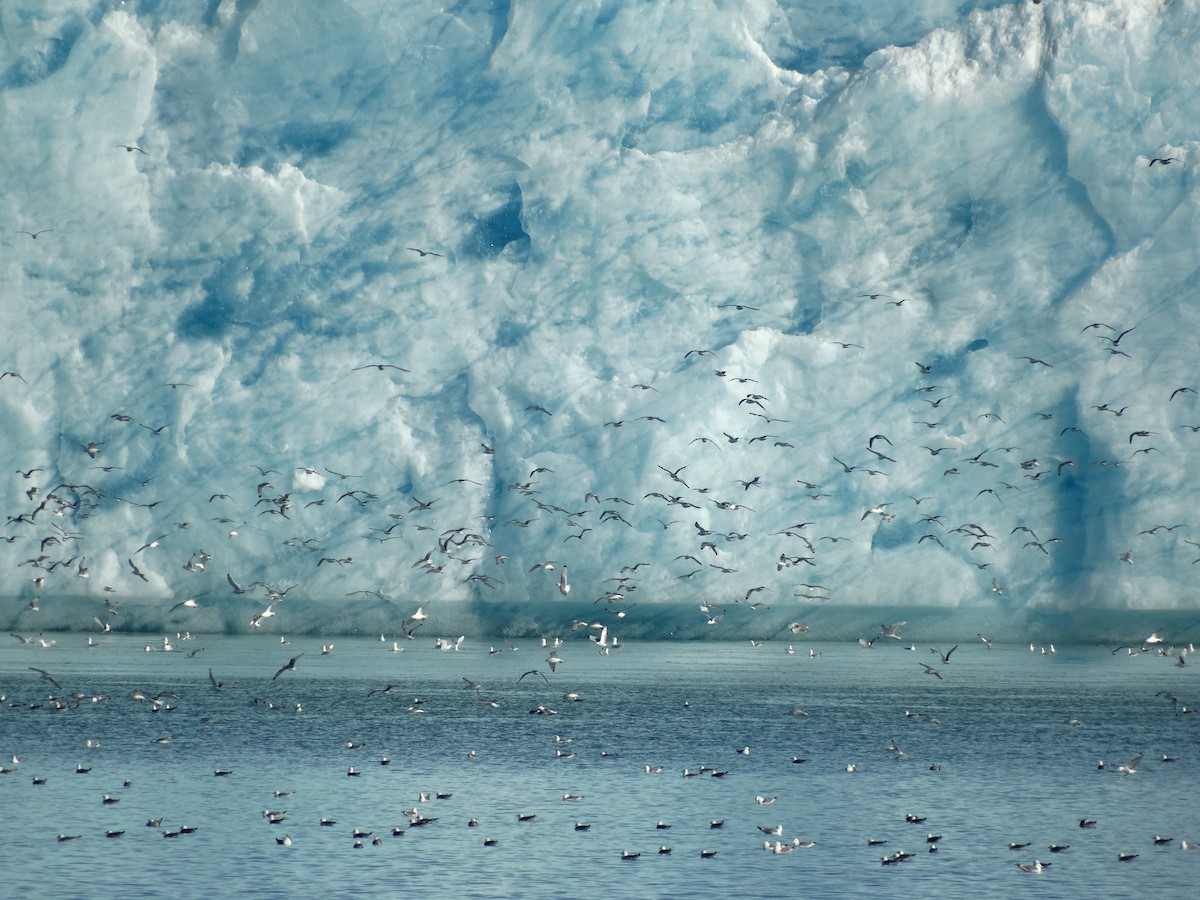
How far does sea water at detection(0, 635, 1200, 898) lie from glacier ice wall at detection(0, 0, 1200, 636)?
407 cm

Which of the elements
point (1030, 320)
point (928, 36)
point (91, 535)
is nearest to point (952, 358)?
point (1030, 320)

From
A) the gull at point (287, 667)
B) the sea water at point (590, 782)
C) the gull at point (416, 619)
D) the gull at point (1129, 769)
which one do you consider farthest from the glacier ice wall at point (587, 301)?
the gull at point (1129, 769)

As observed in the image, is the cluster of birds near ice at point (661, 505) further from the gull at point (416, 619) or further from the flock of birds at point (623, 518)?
the gull at point (416, 619)

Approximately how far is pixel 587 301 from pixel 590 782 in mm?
25561

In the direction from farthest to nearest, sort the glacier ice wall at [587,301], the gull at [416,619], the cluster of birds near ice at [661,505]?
the gull at [416,619] → the glacier ice wall at [587,301] → the cluster of birds near ice at [661,505]

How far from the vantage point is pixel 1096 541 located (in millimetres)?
49344

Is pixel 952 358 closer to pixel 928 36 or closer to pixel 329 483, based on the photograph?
pixel 928 36

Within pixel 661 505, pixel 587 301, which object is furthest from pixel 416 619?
pixel 587 301

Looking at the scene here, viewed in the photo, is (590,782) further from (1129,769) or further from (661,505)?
(661,505)

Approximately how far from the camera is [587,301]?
173 feet

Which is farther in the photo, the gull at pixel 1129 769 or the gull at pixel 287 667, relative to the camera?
the gull at pixel 287 667

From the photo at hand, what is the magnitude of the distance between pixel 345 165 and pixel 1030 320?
73.6 feet

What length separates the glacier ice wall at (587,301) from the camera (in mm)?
49781

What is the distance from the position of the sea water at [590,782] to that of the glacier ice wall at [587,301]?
13.3 ft
